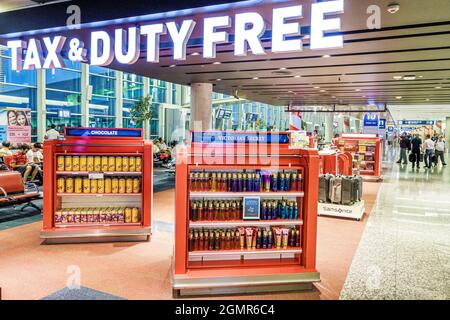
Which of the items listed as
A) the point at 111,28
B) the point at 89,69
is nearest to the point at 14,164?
the point at 111,28

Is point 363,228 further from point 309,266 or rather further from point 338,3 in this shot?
point 338,3

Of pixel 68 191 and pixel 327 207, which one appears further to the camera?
pixel 327 207

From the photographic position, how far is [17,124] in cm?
1030

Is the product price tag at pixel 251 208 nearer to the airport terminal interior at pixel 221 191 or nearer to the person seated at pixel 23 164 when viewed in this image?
the airport terminal interior at pixel 221 191

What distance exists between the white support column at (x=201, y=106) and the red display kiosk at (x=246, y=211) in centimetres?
813

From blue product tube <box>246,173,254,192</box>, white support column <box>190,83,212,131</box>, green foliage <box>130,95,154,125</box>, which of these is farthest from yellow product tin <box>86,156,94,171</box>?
green foliage <box>130,95,154,125</box>

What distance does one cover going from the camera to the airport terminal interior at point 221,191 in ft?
12.7

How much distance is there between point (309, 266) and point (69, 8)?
17.3 ft

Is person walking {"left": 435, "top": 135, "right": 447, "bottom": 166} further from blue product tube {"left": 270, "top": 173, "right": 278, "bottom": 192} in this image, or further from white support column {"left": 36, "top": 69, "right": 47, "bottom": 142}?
white support column {"left": 36, "top": 69, "right": 47, "bottom": 142}

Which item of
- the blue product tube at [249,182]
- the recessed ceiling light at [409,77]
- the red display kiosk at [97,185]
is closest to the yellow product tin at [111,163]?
the red display kiosk at [97,185]

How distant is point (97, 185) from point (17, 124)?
6350mm

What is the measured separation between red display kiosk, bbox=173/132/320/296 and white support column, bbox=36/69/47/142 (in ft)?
38.9

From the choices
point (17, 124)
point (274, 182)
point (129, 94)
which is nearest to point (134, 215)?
point (274, 182)
